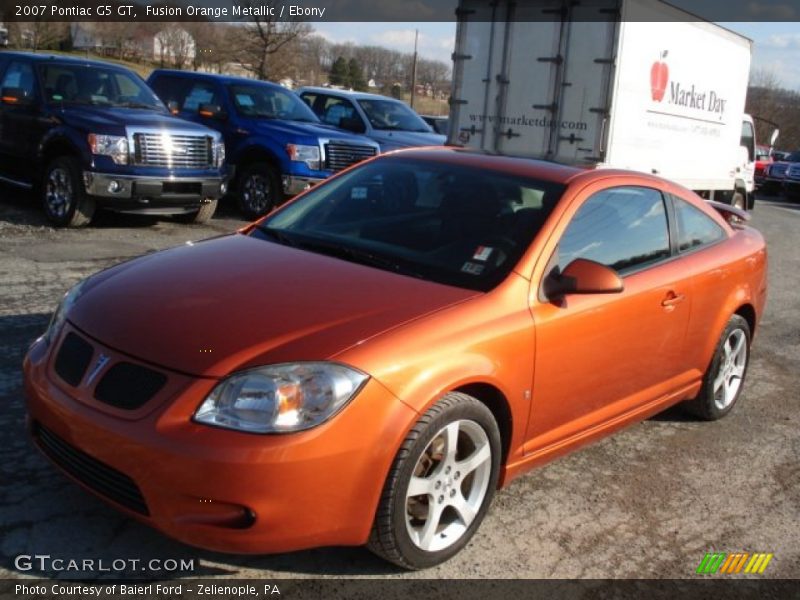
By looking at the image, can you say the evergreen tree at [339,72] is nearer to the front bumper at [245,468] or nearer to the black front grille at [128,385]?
the black front grille at [128,385]

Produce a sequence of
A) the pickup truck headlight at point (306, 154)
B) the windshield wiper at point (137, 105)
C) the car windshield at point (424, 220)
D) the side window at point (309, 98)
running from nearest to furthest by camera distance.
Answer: the car windshield at point (424, 220) < the windshield wiper at point (137, 105) < the pickup truck headlight at point (306, 154) < the side window at point (309, 98)

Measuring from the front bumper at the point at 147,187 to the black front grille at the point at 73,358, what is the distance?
253 inches

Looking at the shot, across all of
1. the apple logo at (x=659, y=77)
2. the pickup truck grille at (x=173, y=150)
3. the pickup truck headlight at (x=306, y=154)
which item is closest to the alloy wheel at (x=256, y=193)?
the pickup truck headlight at (x=306, y=154)

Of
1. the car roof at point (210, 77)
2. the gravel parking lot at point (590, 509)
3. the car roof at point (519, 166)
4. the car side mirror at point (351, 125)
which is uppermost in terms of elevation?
the car roof at point (210, 77)

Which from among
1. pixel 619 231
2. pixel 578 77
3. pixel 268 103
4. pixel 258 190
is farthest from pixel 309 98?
pixel 619 231

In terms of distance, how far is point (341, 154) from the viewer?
11828 mm

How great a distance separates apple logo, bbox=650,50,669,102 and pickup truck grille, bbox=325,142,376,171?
4354mm

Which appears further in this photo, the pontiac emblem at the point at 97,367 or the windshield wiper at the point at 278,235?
the windshield wiper at the point at 278,235

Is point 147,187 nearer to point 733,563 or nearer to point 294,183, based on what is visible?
point 294,183

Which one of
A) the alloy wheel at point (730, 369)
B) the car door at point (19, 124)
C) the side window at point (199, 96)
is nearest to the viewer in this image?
the alloy wheel at point (730, 369)

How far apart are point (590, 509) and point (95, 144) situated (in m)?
7.32

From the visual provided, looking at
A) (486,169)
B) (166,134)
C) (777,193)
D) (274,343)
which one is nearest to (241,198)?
(166,134)

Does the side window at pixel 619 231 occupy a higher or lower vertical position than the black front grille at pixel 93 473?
higher

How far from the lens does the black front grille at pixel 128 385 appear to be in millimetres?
2918
